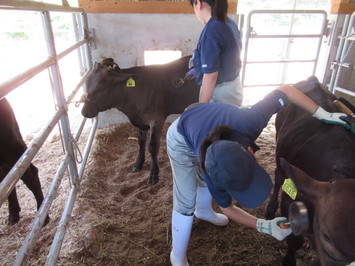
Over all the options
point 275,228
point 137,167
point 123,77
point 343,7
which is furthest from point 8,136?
point 343,7

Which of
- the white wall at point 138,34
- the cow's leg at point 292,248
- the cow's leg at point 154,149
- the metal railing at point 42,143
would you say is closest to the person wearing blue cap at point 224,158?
the cow's leg at point 292,248

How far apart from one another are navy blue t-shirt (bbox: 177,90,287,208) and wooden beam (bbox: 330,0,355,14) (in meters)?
4.23

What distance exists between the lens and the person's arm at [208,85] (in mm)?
2471

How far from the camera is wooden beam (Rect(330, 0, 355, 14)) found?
4.89 metres

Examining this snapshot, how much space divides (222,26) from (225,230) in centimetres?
182

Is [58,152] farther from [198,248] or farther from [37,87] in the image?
[37,87]

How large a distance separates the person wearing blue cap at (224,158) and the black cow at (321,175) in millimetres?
186

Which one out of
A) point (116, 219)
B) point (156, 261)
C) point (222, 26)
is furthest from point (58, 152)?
point (222, 26)

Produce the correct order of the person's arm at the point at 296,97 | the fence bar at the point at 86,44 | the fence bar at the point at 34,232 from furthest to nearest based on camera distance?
the fence bar at the point at 86,44 → the person's arm at the point at 296,97 → the fence bar at the point at 34,232

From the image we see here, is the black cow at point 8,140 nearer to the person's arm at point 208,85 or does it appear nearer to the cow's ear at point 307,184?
the person's arm at point 208,85

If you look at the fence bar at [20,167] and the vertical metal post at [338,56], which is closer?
the fence bar at [20,167]

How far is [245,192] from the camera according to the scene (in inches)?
55.4

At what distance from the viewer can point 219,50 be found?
94.5 inches

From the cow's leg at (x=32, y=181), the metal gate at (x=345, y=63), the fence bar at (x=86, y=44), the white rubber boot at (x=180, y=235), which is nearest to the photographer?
the white rubber boot at (x=180, y=235)
